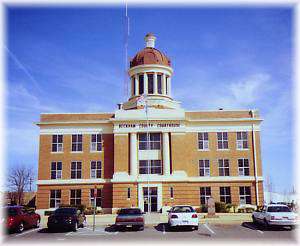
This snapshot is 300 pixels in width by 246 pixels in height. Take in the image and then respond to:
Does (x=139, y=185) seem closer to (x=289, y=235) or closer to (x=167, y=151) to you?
(x=167, y=151)

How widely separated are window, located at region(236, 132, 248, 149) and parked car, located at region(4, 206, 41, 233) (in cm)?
2474

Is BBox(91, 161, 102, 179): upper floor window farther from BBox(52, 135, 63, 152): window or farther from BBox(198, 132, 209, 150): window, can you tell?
BBox(198, 132, 209, 150): window

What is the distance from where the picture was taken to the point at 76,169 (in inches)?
1617

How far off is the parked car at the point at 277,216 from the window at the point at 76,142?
23.2 m

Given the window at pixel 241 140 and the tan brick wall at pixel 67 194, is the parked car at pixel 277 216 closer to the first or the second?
the window at pixel 241 140

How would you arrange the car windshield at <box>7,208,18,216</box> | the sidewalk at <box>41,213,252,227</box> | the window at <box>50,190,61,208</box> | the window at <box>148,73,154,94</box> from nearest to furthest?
1. the car windshield at <box>7,208,18,216</box>
2. the sidewalk at <box>41,213,252,227</box>
3. the window at <box>50,190,61,208</box>
4. the window at <box>148,73,154,94</box>

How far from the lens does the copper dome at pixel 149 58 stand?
4625 centimetres

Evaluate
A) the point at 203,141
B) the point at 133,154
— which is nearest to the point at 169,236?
the point at 133,154

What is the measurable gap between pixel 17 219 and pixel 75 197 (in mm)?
17969

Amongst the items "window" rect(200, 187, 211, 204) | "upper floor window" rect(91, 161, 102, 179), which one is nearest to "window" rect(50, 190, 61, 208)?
"upper floor window" rect(91, 161, 102, 179)

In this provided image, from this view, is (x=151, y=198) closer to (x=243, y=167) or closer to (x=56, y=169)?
(x=243, y=167)

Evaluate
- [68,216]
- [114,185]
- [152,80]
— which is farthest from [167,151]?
[68,216]

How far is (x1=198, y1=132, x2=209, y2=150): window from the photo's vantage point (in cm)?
4144

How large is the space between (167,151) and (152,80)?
10206mm
